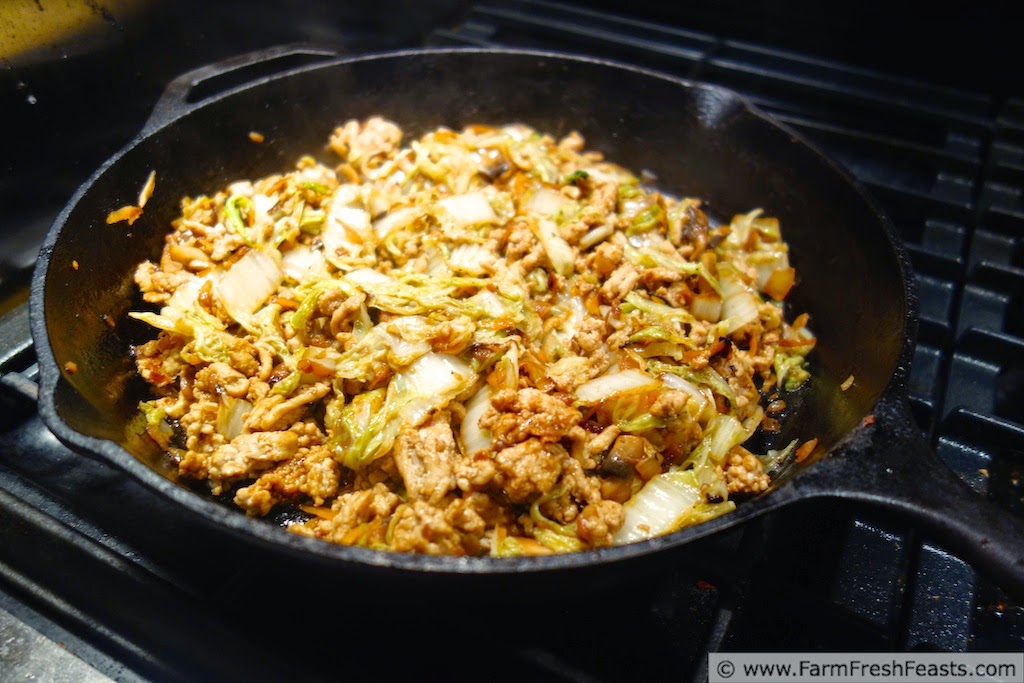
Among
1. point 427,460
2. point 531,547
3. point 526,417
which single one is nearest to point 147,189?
point 427,460

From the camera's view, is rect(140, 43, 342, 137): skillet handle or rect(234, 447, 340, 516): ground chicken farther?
rect(140, 43, 342, 137): skillet handle

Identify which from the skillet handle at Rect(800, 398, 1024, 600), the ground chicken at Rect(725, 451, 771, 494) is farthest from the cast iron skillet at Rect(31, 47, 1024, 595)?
the ground chicken at Rect(725, 451, 771, 494)

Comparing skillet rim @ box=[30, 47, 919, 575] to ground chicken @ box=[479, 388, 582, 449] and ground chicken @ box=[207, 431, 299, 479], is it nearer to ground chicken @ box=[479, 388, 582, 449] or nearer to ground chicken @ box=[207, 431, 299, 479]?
ground chicken @ box=[207, 431, 299, 479]

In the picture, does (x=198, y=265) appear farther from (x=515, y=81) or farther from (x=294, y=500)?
(x=515, y=81)

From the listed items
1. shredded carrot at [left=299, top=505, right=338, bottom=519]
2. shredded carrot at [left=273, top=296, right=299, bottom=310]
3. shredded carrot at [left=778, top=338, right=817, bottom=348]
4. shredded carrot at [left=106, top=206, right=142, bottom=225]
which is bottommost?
shredded carrot at [left=299, top=505, right=338, bottom=519]

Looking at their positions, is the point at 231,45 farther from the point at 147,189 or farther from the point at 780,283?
the point at 780,283

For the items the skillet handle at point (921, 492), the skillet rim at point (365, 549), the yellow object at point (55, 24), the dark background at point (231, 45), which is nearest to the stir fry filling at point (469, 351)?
the skillet rim at point (365, 549)
